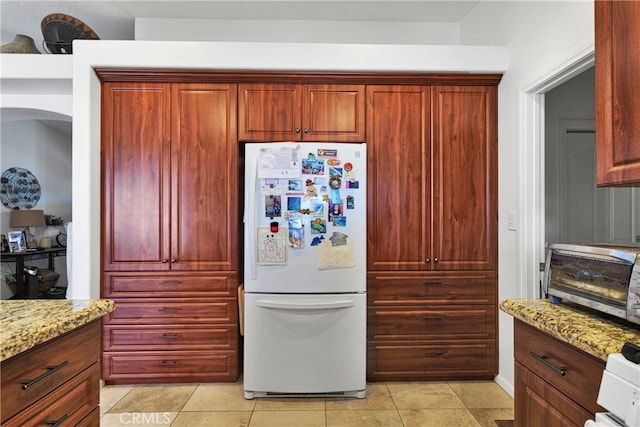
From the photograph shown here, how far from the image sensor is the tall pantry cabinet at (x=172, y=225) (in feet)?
7.95

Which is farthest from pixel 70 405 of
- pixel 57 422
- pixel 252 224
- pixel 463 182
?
pixel 463 182

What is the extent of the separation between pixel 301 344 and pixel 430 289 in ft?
3.16

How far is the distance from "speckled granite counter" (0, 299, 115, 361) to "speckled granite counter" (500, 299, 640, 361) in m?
1.44

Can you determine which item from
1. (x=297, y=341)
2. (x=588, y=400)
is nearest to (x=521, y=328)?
(x=588, y=400)

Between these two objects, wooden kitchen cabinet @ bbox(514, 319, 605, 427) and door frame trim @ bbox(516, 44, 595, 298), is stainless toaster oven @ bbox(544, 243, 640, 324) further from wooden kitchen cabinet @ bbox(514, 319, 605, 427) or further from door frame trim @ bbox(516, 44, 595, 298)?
door frame trim @ bbox(516, 44, 595, 298)

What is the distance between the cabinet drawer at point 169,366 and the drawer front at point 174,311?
0.22 m

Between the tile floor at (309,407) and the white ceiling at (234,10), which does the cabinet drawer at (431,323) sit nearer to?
the tile floor at (309,407)

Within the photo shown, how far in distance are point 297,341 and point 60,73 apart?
251 cm

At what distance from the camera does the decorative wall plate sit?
184 inches

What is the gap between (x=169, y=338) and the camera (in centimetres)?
242

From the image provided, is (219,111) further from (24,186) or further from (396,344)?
(24,186)

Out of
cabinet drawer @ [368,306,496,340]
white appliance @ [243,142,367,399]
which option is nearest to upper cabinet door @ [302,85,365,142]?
white appliance @ [243,142,367,399]

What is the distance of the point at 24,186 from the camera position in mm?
4875

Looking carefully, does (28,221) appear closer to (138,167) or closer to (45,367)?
(138,167)
